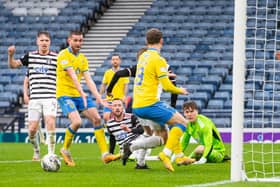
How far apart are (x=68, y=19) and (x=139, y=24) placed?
2782 millimetres

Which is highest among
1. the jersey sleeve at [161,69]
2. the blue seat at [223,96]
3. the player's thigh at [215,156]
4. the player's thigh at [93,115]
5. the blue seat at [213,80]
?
the jersey sleeve at [161,69]

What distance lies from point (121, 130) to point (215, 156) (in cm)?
155

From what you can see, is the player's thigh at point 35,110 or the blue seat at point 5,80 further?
the blue seat at point 5,80

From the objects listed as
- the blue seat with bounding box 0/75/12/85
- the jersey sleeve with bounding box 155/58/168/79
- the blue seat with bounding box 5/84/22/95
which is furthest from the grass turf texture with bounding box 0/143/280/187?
the blue seat with bounding box 0/75/12/85

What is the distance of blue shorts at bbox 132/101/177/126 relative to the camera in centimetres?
1073

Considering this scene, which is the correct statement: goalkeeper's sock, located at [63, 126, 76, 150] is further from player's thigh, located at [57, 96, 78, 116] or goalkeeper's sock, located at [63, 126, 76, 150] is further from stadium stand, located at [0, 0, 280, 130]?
stadium stand, located at [0, 0, 280, 130]

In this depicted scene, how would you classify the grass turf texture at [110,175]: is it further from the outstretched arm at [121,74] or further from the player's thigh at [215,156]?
the outstretched arm at [121,74]

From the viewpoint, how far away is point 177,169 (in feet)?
38.1

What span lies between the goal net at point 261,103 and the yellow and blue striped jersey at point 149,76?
1.06 m

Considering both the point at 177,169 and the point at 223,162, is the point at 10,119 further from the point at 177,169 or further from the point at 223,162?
the point at 177,169

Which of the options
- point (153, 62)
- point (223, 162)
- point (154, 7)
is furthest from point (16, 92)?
point (153, 62)

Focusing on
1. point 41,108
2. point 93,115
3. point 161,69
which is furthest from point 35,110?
point 161,69

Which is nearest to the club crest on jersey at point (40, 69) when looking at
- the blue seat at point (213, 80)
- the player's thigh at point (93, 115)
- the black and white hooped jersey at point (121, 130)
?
the player's thigh at point (93, 115)

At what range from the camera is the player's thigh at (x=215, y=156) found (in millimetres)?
13375
